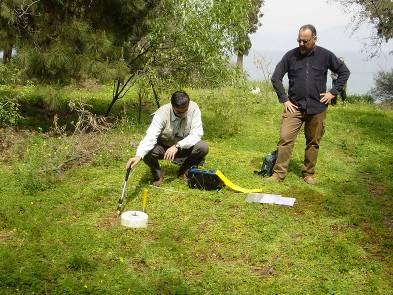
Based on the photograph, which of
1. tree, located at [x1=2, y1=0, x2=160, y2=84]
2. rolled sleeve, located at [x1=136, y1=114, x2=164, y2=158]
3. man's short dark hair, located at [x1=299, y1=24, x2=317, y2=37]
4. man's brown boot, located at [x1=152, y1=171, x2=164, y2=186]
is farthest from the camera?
tree, located at [x1=2, y1=0, x2=160, y2=84]

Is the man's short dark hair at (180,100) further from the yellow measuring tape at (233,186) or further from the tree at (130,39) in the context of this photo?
the tree at (130,39)

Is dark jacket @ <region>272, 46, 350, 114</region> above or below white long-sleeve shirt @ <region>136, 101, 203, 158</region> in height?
above

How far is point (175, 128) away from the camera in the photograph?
6.01 m

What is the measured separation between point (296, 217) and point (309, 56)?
2.09 metres

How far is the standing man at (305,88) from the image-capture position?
20.3ft

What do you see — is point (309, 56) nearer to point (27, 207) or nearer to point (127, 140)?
point (127, 140)

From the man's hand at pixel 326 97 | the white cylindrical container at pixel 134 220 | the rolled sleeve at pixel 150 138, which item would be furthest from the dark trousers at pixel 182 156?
the man's hand at pixel 326 97

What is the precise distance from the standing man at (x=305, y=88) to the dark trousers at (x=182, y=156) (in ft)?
3.47

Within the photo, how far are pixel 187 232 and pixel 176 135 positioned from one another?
1.52 metres

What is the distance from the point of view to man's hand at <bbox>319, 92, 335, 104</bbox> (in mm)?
6219

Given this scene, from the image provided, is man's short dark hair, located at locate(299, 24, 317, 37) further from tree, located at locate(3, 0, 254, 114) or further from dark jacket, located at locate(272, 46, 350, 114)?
tree, located at locate(3, 0, 254, 114)

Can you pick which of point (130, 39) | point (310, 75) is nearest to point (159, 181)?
point (310, 75)

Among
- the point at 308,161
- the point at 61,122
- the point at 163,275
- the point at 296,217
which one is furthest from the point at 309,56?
the point at 61,122

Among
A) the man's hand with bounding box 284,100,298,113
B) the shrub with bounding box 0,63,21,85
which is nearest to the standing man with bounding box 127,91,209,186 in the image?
the man's hand with bounding box 284,100,298,113
